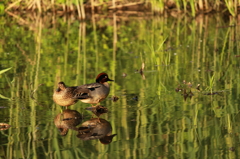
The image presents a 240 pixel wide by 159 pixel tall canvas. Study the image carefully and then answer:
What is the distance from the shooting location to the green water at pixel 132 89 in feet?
19.6

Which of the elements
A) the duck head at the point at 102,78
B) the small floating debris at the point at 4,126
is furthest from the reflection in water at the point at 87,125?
the small floating debris at the point at 4,126

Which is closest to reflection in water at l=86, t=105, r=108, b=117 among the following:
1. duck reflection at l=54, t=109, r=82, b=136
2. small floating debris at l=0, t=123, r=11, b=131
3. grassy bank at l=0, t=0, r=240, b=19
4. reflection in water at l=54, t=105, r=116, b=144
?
reflection in water at l=54, t=105, r=116, b=144

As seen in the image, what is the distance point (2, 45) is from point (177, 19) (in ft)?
24.9

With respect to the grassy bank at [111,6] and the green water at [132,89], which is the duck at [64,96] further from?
the grassy bank at [111,6]

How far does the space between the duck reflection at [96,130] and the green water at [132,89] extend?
98 millimetres

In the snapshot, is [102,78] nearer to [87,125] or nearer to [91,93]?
[91,93]

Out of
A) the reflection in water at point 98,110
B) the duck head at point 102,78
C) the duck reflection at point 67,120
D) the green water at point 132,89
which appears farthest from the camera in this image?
the duck head at point 102,78

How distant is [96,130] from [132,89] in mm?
2503

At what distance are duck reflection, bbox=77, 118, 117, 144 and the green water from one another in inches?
3.8

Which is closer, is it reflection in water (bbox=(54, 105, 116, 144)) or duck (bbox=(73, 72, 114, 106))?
reflection in water (bbox=(54, 105, 116, 144))

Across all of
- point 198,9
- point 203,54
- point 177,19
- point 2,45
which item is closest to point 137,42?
point 203,54

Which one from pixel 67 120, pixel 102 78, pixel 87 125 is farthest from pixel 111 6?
pixel 87 125

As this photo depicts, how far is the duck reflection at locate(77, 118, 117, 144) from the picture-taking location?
6.32m

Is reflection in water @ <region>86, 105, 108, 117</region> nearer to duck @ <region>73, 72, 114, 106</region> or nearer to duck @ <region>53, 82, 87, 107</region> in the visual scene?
duck @ <region>73, 72, 114, 106</region>
